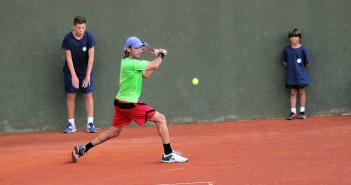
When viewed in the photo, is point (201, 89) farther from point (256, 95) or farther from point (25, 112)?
point (25, 112)

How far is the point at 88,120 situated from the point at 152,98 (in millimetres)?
1301

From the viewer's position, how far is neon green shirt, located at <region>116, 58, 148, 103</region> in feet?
28.6

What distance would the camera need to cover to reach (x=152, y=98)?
41.6 ft

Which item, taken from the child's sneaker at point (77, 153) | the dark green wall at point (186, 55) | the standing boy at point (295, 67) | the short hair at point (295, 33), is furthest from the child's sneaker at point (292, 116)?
the child's sneaker at point (77, 153)

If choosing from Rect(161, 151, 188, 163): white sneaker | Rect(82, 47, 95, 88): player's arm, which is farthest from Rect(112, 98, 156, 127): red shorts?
Rect(82, 47, 95, 88): player's arm

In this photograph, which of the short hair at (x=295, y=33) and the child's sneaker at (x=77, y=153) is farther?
the short hair at (x=295, y=33)

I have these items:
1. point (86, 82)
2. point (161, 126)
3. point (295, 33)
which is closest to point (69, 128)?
point (86, 82)

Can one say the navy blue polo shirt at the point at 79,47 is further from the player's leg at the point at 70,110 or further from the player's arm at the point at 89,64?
the player's leg at the point at 70,110

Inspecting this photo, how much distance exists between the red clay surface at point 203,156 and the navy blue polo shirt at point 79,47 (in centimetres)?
117

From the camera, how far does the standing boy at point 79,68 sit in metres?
11.8

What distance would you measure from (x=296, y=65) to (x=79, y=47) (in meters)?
4.09

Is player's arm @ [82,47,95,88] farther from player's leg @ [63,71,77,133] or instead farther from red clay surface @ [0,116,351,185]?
red clay surface @ [0,116,351,185]

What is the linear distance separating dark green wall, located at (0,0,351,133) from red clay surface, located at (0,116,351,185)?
42 centimetres

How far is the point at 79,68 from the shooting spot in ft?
39.3
